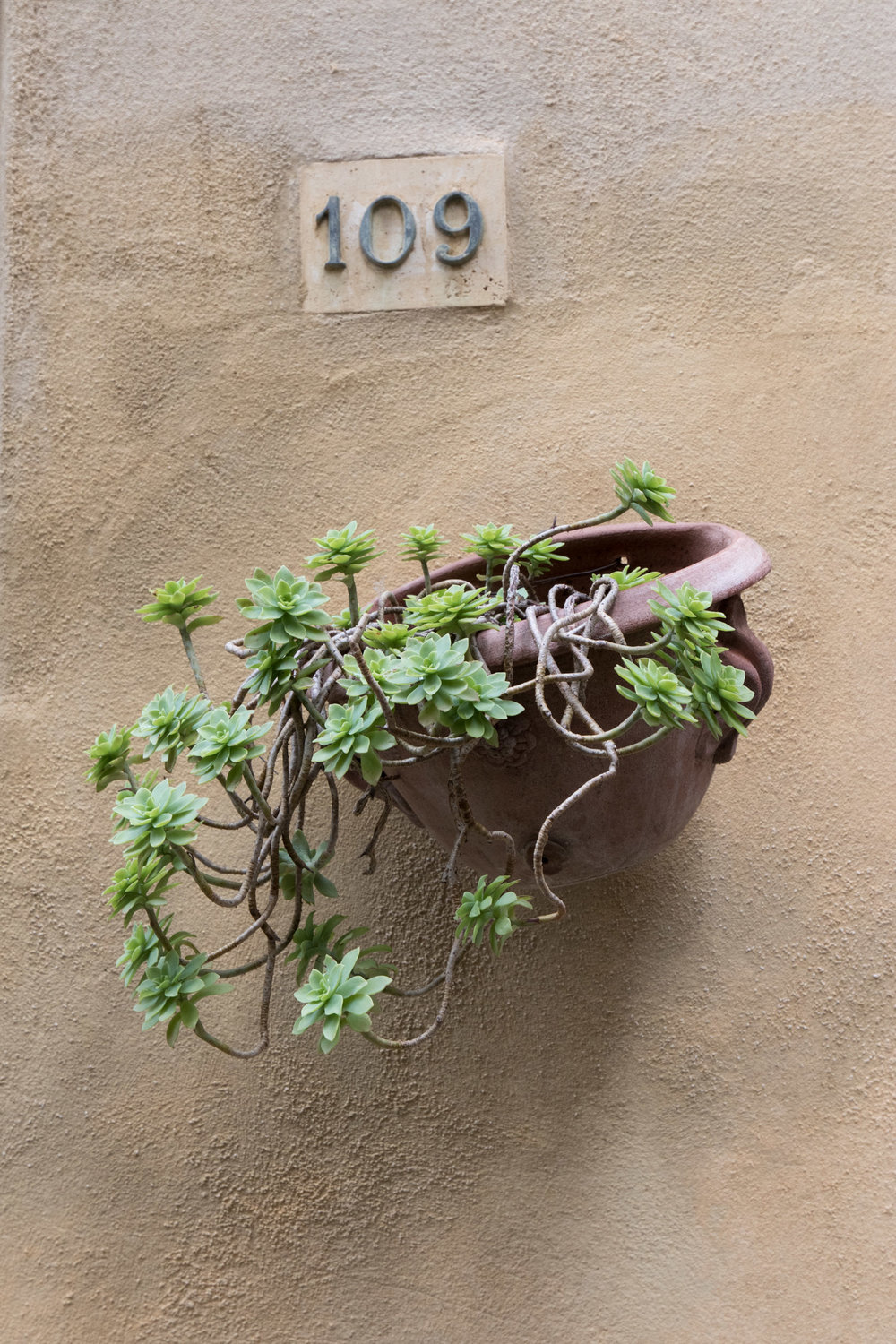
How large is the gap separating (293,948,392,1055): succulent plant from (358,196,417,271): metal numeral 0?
3.34ft

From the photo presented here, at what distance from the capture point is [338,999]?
2.95 ft

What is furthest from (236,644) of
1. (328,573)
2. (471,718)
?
(471,718)

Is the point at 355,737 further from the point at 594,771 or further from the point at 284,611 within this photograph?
the point at 594,771

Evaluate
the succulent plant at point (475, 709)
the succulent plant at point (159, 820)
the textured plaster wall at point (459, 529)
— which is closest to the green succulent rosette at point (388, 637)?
the succulent plant at point (475, 709)

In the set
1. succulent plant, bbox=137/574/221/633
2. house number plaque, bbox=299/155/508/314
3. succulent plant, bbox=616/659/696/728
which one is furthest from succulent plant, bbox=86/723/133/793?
house number plaque, bbox=299/155/508/314

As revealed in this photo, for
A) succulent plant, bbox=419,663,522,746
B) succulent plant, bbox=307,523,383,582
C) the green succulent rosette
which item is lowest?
succulent plant, bbox=419,663,522,746

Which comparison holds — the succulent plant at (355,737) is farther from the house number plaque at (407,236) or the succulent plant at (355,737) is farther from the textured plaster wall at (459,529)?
the house number plaque at (407,236)

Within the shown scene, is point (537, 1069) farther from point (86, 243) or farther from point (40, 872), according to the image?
point (86, 243)

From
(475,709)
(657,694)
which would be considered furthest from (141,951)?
(657,694)

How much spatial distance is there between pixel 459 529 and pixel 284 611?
0.60 metres

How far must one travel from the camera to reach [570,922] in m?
1.33

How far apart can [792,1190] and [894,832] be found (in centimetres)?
44

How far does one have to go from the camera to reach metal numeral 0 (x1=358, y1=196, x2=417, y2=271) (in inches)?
59.3

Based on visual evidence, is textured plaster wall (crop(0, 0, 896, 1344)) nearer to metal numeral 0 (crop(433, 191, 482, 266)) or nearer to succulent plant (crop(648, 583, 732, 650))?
metal numeral 0 (crop(433, 191, 482, 266))
